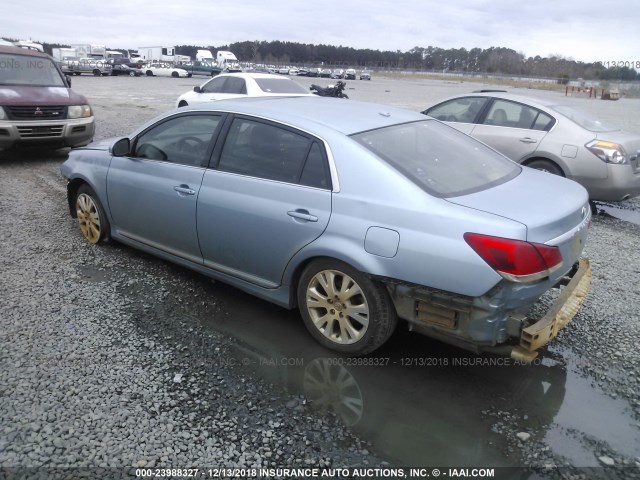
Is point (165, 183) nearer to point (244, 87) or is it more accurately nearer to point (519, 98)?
point (519, 98)

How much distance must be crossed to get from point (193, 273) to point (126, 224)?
0.78 meters

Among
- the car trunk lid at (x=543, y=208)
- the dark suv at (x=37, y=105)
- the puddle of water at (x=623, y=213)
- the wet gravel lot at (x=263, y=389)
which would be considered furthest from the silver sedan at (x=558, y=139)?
the dark suv at (x=37, y=105)

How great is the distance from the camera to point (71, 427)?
2730 mm

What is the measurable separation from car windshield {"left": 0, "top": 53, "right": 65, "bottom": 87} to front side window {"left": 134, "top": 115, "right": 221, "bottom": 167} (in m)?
6.41

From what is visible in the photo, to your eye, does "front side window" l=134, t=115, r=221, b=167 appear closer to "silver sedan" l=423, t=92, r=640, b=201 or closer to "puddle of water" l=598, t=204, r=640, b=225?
"silver sedan" l=423, t=92, r=640, b=201

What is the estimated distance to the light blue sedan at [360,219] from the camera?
2871 mm

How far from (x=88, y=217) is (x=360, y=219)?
337 centimetres

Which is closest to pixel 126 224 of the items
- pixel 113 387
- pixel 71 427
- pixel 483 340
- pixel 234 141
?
pixel 234 141

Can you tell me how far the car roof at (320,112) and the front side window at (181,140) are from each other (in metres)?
0.14

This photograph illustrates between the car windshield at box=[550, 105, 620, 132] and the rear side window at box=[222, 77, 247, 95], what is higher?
the car windshield at box=[550, 105, 620, 132]

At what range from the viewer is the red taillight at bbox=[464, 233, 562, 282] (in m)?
2.75

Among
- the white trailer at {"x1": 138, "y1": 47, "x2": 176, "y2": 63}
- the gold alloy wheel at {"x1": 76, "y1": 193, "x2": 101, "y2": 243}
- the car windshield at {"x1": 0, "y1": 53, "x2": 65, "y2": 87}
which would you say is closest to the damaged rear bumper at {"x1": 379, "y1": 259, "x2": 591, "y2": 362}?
the gold alloy wheel at {"x1": 76, "y1": 193, "x2": 101, "y2": 243}

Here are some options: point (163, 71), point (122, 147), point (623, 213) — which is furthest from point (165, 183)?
point (163, 71)

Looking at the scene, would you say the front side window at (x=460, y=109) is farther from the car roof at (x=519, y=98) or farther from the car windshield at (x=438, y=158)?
the car windshield at (x=438, y=158)
